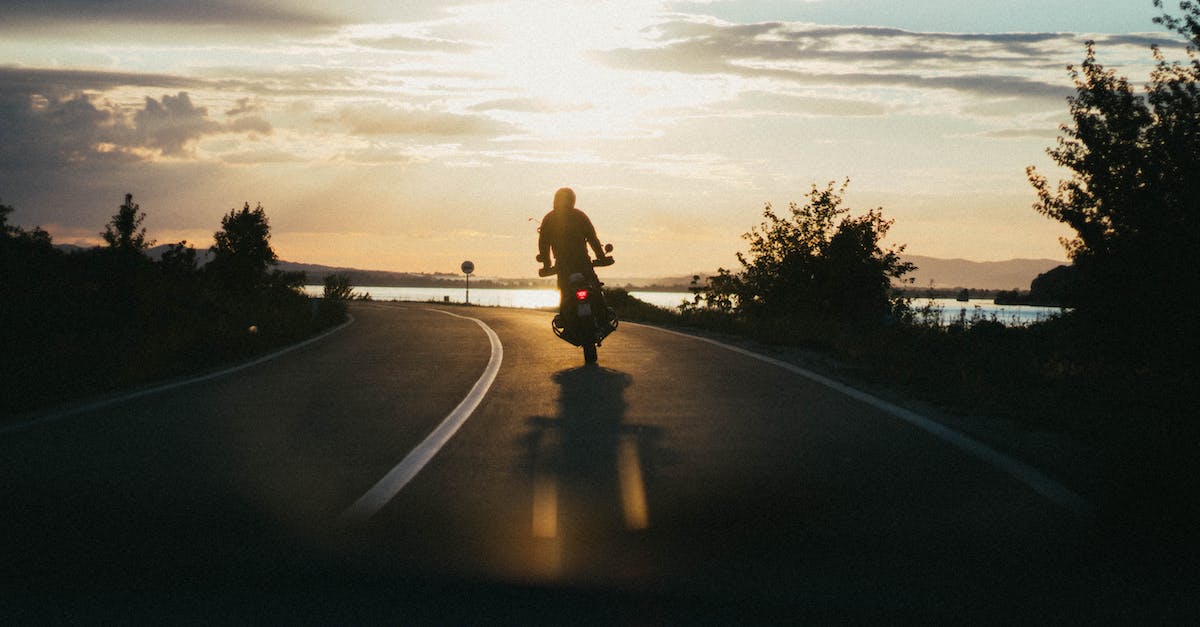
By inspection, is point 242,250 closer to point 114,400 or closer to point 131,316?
point 131,316

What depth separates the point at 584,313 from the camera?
14.9 meters

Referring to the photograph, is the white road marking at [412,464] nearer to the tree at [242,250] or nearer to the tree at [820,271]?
the tree at [820,271]

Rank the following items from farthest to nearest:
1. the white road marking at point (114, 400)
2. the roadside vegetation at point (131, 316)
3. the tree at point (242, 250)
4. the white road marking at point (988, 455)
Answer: the tree at point (242, 250) < the roadside vegetation at point (131, 316) < the white road marking at point (114, 400) < the white road marking at point (988, 455)

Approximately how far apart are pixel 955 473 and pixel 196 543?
4703mm

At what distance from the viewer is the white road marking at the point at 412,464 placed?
243 inches

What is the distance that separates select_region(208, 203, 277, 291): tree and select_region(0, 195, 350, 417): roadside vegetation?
54mm

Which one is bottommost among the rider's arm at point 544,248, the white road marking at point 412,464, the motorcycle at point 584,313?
the white road marking at point 412,464

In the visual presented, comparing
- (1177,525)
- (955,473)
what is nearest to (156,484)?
(955,473)

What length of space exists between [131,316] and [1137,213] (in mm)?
28241

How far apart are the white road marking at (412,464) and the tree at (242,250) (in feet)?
157

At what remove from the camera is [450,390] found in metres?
12.4

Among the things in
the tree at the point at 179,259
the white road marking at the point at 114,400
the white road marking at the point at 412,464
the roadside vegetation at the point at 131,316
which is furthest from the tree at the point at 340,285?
the white road marking at the point at 412,464

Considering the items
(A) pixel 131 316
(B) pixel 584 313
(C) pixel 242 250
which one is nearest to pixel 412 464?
(B) pixel 584 313

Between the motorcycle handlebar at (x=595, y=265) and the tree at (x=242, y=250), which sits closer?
the motorcycle handlebar at (x=595, y=265)
